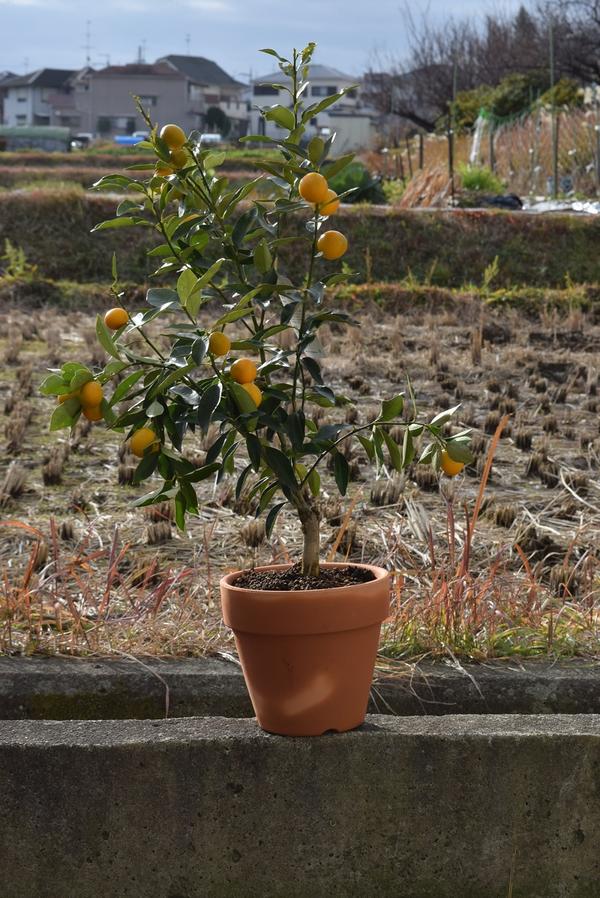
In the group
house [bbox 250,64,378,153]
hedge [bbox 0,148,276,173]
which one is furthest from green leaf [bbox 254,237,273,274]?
house [bbox 250,64,378,153]

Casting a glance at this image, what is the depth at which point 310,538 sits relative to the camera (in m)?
2.12

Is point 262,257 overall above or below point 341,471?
above

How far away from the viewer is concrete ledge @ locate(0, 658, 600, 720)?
2.26 meters

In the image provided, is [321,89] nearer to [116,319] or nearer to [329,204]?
[329,204]

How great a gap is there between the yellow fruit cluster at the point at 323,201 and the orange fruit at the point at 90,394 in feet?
1.57

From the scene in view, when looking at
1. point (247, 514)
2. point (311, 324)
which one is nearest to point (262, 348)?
point (311, 324)

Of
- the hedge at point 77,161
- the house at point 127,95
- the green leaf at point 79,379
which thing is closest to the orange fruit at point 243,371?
the green leaf at point 79,379

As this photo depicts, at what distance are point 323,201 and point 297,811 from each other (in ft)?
3.52

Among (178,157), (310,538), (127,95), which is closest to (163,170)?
(178,157)

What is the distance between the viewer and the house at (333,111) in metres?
51.5

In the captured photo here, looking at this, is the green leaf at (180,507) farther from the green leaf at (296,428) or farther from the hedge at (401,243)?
the hedge at (401,243)

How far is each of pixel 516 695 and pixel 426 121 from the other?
45058 millimetres

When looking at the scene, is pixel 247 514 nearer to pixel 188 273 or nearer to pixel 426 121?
pixel 188 273

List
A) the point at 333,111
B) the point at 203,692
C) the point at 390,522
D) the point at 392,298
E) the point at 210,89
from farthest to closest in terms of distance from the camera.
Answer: the point at 210,89
the point at 333,111
the point at 392,298
the point at 390,522
the point at 203,692
